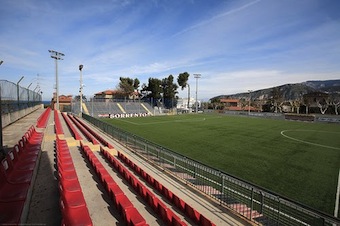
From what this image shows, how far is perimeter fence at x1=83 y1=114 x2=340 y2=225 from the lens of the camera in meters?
5.60

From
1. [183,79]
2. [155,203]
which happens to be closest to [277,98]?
[183,79]

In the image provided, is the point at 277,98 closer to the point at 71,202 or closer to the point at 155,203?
the point at 155,203

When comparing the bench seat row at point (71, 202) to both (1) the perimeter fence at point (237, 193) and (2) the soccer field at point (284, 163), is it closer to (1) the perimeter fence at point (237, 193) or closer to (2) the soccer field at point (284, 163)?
(1) the perimeter fence at point (237, 193)

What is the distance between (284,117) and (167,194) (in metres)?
48.4

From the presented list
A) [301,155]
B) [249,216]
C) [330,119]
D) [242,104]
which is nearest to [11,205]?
[249,216]

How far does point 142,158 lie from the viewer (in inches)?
511

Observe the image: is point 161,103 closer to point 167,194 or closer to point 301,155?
point 301,155

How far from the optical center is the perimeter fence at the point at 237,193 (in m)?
5.60

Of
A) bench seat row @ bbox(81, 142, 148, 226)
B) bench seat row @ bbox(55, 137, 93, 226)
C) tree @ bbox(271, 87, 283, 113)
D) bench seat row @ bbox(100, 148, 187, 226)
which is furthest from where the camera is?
tree @ bbox(271, 87, 283, 113)

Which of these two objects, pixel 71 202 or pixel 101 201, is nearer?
pixel 71 202

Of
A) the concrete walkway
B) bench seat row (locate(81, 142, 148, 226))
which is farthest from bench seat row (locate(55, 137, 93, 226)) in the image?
bench seat row (locate(81, 142, 148, 226))

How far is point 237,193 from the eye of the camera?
7625 mm

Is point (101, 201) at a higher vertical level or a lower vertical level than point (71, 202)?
lower

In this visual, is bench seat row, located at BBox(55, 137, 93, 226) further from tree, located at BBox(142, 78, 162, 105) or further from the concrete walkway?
tree, located at BBox(142, 78, 162, 105)
